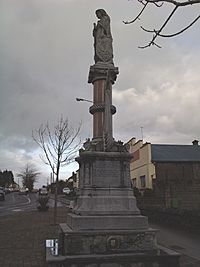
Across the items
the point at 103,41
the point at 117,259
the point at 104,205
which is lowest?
the point at 117,259

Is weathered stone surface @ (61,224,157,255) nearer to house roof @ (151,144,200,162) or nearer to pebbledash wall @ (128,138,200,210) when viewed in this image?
pebbledash wall @ (128,138,200,210)

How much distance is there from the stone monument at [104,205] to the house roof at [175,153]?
2710cm

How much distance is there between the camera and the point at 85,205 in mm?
8766

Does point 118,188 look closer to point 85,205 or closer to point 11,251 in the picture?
point 85,205

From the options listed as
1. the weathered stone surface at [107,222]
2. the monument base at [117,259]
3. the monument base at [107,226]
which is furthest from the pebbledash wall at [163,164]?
the monument base at [117,259]

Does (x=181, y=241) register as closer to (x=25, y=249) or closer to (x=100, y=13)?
(x=25, y=249)

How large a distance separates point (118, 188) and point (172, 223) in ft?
31.7

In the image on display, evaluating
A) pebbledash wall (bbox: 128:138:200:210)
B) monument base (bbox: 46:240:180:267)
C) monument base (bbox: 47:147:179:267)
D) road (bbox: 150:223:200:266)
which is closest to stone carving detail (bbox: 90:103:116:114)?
monument base (bbox: 47:147:179:267)

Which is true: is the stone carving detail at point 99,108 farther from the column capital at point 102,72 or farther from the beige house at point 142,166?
the beige house at point 142,166

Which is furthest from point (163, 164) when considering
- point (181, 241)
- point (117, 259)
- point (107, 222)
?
point (117, 259)

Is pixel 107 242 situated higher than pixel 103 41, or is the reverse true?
pixel 103 41

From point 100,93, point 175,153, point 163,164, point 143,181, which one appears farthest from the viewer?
point 143,181

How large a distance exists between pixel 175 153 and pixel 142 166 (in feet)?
13.3

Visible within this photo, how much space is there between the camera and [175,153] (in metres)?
39.5
